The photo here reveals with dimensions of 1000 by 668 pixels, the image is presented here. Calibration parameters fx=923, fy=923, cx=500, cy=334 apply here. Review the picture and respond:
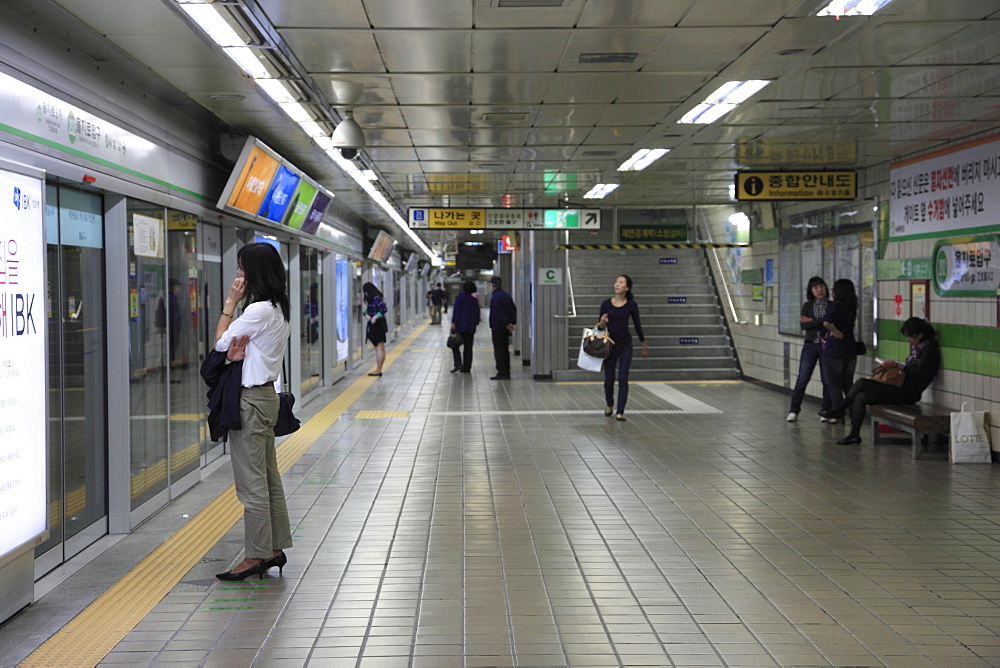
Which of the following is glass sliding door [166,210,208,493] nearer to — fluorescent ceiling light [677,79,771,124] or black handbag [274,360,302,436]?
black handbag [274,360,302,436]

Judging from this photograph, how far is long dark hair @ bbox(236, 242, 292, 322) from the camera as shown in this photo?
4441mm

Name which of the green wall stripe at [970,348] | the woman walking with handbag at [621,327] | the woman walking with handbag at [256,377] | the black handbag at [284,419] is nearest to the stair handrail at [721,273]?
the woman walking with handbag at [621,327]

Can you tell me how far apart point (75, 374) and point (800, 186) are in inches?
296

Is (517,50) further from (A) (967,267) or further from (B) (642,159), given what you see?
(A) (967,267)

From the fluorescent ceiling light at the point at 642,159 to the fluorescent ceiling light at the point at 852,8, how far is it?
4.35 meters

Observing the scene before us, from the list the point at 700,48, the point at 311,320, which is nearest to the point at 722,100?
the point at 700,48

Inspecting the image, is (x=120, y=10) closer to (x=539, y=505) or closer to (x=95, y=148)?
(x=95, y=148)

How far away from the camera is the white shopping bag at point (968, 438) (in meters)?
7.50

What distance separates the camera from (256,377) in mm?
4422

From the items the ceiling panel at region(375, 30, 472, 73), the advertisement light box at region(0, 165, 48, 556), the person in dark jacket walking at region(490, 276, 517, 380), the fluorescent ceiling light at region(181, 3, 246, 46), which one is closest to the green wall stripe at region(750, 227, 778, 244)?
the person in dark jacket walking at region(490, 276, 517, 380)

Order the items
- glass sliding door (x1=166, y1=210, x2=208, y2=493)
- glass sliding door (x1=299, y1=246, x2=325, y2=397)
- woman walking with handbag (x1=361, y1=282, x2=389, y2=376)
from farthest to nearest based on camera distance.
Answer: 1. woman walking with handbag (x1=361, y1=282, x2=389, y2=376)
2. glass sliding door (x1=299, y1=246, x2=325, y2=397)
3. glass sliding door (x1=166, y1=210, x2=208, y2=493)

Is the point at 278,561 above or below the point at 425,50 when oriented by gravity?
below

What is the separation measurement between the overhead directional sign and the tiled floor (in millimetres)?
4845

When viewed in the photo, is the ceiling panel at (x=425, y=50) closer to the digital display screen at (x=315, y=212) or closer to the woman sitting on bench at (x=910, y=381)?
the woman sitting on bench at (x=910, y=381)
